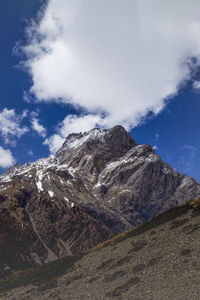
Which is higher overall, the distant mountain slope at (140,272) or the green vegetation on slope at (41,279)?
the green vegetation on slope at (41,279)

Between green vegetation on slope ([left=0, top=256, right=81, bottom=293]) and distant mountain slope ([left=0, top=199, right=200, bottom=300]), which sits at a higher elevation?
green vegetation on slope ([left=0, top=256, right=81, bottom=293])

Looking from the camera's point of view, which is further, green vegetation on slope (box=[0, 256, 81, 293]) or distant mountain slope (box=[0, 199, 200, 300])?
green vegetation on slope (box=[0, 256, 81, 293])

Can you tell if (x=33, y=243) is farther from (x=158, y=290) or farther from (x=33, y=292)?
(x=158, y=290)

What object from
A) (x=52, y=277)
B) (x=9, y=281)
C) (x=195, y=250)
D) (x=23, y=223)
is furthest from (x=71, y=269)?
(x=23, y=223)

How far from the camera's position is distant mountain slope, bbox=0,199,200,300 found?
86.8 ft

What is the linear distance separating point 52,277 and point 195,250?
31.2 metres

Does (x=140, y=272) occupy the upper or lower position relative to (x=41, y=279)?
lower

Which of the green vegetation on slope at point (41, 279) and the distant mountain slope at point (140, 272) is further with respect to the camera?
the green vegetation on slope at point (41, 279)

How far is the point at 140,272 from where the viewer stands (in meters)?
32.8

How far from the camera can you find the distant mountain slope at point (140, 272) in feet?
86.8

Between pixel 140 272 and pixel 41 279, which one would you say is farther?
pixel 41 279

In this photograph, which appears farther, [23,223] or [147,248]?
[23,223]

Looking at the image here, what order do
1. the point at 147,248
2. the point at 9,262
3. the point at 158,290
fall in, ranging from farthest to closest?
the point at 9,262 → the point at 147,248 → the point at 158,290

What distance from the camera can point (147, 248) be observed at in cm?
3991
